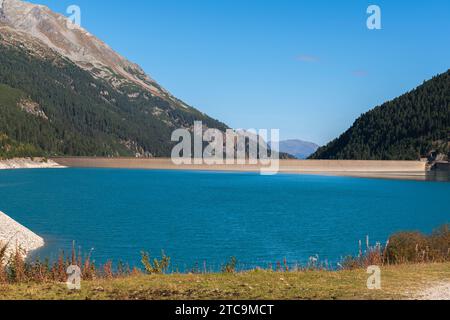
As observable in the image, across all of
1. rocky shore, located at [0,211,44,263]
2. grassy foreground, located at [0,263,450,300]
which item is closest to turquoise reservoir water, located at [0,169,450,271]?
rocky shore, located at [0,211,44,263]

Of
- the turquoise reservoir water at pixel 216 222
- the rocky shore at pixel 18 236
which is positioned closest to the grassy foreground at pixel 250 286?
the turquoise reservoir water at pixel 216 222

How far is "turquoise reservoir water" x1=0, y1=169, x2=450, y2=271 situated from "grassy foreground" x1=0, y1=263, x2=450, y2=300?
54.8ft

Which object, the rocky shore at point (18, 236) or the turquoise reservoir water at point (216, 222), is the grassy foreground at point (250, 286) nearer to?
the turquoise reservoir water at point (216, 222)

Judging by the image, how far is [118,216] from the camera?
77875mm

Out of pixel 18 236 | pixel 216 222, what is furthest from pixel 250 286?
pixel 216 222

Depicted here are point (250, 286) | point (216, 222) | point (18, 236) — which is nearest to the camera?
point (250, 286)

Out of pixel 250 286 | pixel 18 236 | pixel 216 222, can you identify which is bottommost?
pixel 216 222

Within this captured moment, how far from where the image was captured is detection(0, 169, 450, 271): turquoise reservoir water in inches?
1924

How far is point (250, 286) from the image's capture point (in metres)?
21.1

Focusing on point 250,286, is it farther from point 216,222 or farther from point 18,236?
point 216,222

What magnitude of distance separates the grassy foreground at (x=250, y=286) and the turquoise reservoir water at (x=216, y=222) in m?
16.7

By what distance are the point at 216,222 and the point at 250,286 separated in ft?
165

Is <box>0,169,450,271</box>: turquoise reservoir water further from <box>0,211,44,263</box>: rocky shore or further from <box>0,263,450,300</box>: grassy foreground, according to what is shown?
<box>0,263,450,300</box>: grassy foreground
